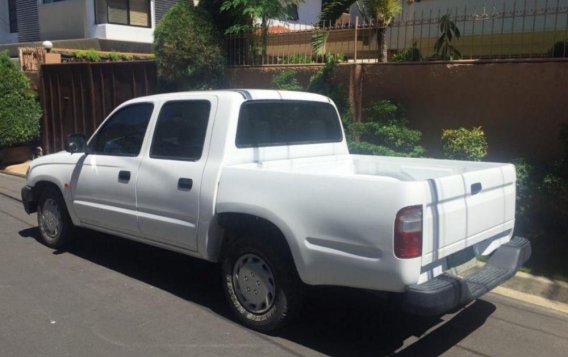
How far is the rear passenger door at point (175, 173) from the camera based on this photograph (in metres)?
4.93

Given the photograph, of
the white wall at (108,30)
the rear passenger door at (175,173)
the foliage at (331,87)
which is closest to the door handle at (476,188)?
the rear passenger door at (175,173)

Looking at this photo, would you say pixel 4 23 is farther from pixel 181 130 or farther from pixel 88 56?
A: pixel 181 130

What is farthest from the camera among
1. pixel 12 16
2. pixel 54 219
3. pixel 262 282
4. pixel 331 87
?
pixel 12 16

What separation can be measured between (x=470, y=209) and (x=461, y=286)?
57 cm

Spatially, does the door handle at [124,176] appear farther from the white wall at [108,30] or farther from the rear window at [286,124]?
the white wall at [108,30]

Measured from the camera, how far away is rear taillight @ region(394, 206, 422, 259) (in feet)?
11.9

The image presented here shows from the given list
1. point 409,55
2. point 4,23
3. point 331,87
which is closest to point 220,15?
point 331,87

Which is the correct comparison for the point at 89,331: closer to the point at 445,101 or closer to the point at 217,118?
the point at 217,118

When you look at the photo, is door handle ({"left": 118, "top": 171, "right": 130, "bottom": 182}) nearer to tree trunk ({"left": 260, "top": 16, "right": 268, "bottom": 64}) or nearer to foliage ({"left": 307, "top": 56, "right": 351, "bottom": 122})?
foliage ({"left": 307, "top": 56, "right": 351, "bottom": 122})

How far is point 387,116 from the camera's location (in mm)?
8383

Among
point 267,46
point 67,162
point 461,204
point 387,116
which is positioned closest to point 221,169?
point 461,204

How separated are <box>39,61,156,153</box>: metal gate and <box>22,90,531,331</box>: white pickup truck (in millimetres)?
6317

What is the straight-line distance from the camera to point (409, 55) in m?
9.05

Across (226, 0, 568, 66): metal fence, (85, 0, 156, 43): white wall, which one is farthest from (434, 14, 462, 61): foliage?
(85, 0, 156, 43): white wall
